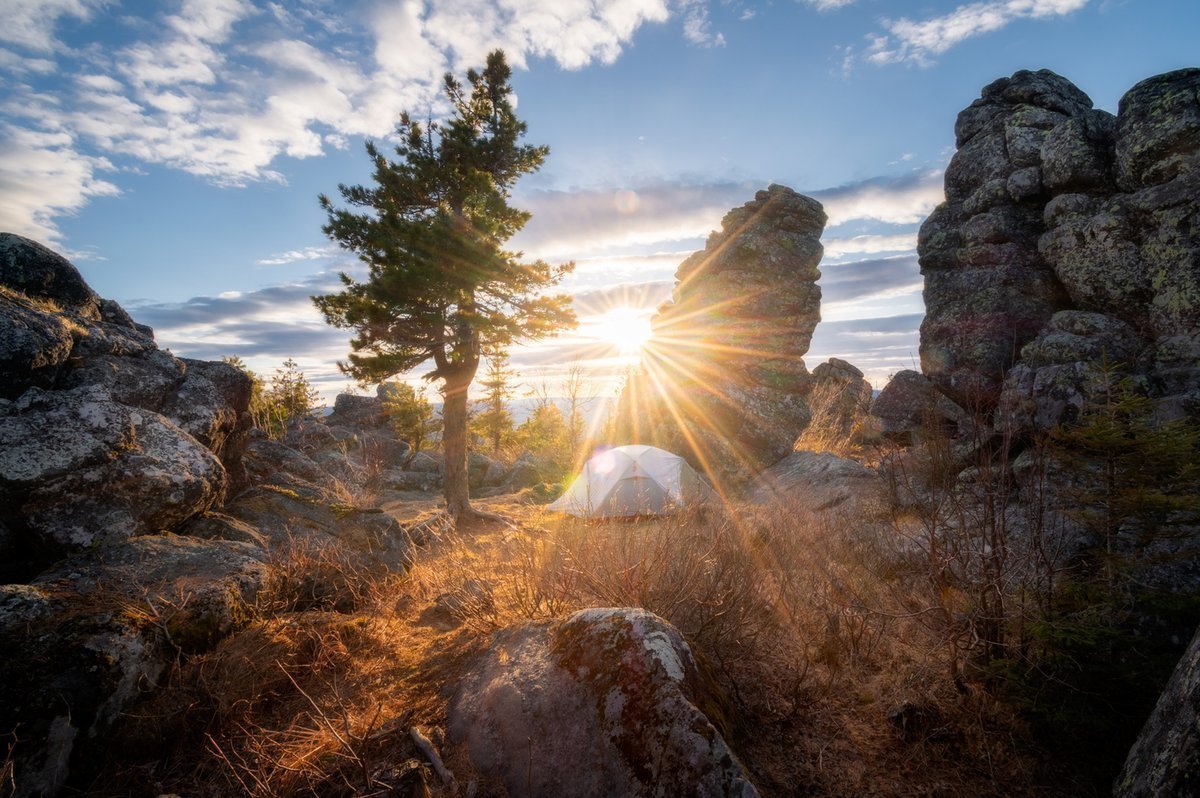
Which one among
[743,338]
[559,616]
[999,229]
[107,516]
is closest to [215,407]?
[107,516]

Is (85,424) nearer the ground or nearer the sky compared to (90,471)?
nearer the sky

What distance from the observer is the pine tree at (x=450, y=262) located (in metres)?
11.8

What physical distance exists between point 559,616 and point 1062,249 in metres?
13.4

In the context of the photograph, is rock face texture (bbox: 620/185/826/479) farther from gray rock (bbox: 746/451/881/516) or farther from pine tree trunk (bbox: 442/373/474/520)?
pine tree trunk (bbox: 442/373/474/520)

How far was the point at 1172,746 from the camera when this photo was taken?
226 centimetres

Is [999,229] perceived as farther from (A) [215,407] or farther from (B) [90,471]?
(B) [90,471]

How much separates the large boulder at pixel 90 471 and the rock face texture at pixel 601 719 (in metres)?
4.35

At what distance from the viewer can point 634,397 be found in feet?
66.6

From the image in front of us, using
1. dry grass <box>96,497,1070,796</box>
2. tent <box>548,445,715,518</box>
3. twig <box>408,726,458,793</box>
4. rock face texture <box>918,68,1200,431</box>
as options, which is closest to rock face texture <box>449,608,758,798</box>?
twig <box>408,726,458,793</box>

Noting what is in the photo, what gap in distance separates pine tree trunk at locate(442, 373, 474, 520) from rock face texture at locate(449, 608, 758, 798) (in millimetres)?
10212

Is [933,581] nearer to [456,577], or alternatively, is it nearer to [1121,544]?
[1121,544]

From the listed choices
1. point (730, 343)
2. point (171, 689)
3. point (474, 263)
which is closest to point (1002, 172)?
point (730, 343)

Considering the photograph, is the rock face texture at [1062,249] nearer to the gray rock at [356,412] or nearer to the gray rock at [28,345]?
the gray rock at [28,345]

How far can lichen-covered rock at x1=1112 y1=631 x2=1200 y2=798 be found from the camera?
212 cm
